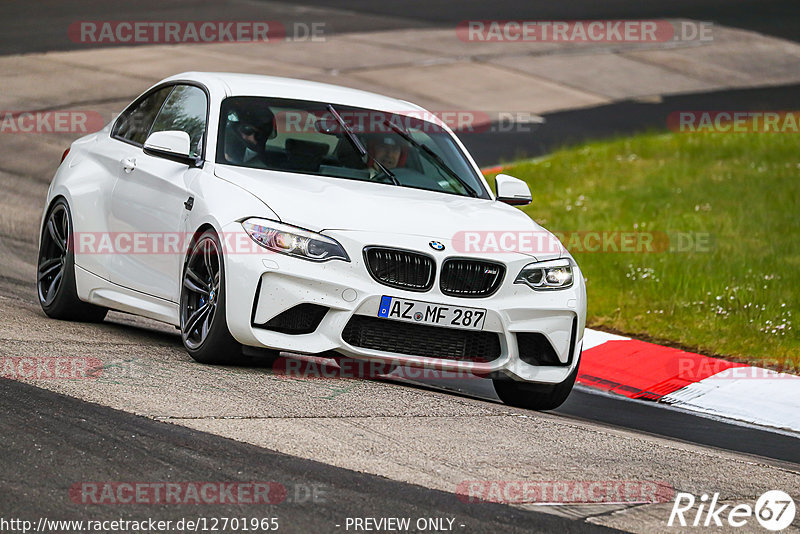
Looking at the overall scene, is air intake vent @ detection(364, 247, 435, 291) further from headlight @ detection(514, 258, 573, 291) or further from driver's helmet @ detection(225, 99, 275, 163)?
driver's helmet @ detection(225, 99, 275, 163)

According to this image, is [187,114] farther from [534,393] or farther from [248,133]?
[534,393]

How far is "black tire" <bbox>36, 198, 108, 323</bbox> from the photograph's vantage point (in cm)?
866

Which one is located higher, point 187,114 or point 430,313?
point 187,114

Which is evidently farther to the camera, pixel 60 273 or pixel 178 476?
pixel 60 273

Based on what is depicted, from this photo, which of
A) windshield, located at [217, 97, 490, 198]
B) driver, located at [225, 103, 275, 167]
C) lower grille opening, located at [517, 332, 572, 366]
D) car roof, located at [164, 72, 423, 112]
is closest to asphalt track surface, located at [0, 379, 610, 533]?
lower grille opening, located at [517, 332, 572, 366]

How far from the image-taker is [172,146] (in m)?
7.67

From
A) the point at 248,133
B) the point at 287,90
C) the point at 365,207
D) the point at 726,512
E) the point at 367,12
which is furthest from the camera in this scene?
the point at 367,12

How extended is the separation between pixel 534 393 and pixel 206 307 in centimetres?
192

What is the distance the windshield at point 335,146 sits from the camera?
7922 mm

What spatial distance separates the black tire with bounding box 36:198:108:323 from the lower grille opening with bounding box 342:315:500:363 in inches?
98.8

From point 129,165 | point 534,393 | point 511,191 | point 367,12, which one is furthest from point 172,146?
point 367,12

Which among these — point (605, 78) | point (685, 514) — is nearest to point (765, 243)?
point (685, 514)

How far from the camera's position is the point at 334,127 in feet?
26.9

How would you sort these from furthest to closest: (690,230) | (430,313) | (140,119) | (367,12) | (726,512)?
(367,12), (690,230), (140,119), (430,313), (726,512)
